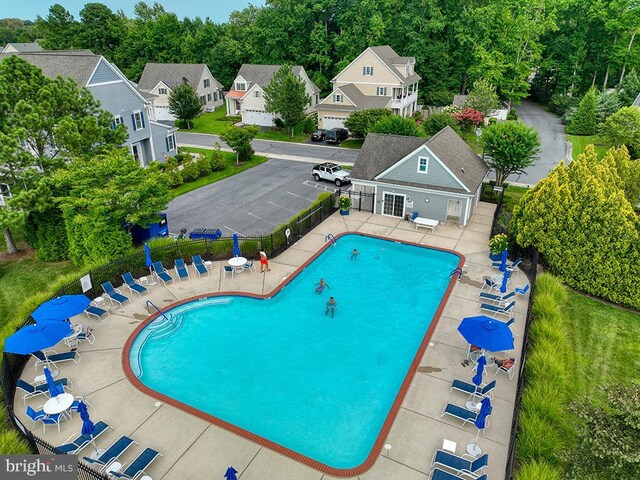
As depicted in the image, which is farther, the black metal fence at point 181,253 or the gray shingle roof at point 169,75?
the gray shingle roof at point 169,75

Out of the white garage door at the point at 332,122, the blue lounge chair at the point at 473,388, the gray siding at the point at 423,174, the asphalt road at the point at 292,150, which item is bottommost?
the blue lounge chair at the point at 473,388

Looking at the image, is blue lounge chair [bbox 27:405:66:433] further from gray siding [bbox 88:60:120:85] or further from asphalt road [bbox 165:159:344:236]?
gray siding [bbox 88:60:120:85]

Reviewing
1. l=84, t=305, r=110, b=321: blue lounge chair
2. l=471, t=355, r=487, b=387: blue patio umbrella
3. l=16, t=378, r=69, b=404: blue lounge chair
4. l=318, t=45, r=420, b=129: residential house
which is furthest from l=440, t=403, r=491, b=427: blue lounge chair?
l=318, t=45, r=420, b=129: residential house

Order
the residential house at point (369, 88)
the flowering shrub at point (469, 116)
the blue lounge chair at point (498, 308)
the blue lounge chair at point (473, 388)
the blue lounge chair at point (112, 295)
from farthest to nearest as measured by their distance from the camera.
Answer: the residential house at point (369, 88), the flowering shrub at point (469, 116), the blue lounge chair at point (112, 295), the blue lounge chair at point (498, 308), the blue lounge chair at point (473, 388)

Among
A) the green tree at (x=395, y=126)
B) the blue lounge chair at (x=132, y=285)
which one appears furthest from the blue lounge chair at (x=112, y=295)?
the green tree at (x=395, y=126)

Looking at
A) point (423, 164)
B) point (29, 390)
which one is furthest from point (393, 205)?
point (29, 390)

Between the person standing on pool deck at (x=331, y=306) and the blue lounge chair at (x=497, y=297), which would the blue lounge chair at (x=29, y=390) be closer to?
the person standing on pool deck at (x=331, y=306)

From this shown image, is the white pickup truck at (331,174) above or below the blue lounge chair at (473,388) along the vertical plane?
above

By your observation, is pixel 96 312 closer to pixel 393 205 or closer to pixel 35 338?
pixel 35 338
